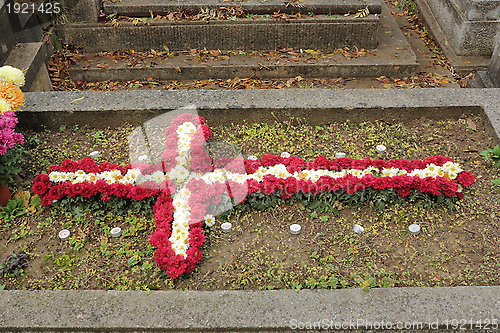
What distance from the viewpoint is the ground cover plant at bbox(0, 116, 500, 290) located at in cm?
314

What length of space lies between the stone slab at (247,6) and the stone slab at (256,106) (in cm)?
218

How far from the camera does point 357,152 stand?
4.21 meters

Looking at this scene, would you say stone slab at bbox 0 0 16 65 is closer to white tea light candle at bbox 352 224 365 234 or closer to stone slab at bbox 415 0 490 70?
white tea light candle at bbox 352 224 365 234

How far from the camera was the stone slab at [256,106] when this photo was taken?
442cm

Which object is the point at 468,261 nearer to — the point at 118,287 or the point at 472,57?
the point at 118,287

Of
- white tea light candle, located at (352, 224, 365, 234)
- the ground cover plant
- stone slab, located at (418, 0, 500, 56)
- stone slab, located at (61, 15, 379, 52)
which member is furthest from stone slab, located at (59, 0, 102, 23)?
stone slab, located at (418, 0, 500, 56)

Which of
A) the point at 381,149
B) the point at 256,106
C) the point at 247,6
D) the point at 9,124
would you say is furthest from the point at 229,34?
the point at 9,124

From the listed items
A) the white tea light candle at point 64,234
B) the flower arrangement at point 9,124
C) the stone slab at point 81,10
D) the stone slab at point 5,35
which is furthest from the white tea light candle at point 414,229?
the stone slab at point 81,10

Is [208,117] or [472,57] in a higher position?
[208,117]

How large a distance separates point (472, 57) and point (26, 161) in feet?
19.5

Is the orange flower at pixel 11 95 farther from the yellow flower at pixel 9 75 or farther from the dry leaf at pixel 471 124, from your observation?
the dry leaf at pixel 471 124

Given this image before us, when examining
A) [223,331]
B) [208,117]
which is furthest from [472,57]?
[223,331]

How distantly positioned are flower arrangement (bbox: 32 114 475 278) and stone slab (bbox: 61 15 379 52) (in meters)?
2.99

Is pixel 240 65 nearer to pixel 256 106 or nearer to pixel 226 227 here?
pixel 256 106
